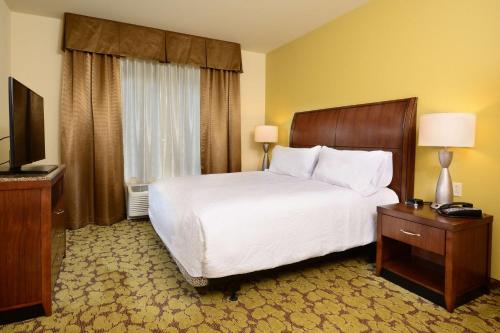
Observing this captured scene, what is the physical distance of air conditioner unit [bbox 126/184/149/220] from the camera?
3.85 meters

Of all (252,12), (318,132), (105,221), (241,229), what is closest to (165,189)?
(241,229)

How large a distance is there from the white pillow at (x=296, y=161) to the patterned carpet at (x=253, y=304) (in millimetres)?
Result: 1070

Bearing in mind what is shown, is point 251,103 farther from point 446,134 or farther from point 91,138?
point 446,134

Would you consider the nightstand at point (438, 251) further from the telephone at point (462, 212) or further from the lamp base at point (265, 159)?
the lamp base at point (265, 159)

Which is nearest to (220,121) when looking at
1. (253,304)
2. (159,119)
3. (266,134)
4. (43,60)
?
(266,134)

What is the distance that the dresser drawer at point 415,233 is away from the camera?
6.48 feet

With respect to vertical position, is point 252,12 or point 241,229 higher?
point 252,12

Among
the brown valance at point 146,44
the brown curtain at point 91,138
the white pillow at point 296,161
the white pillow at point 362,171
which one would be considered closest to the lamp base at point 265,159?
the white pillow at point 296,161

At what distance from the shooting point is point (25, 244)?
5.81 ft

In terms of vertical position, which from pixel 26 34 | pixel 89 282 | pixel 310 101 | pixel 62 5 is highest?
pixel 62 5

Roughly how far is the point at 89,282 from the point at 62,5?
293 cm

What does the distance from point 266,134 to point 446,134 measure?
2664 mm

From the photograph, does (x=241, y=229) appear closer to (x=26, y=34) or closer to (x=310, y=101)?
(x=310, y=101)

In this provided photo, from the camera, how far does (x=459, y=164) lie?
2422 millimetres
